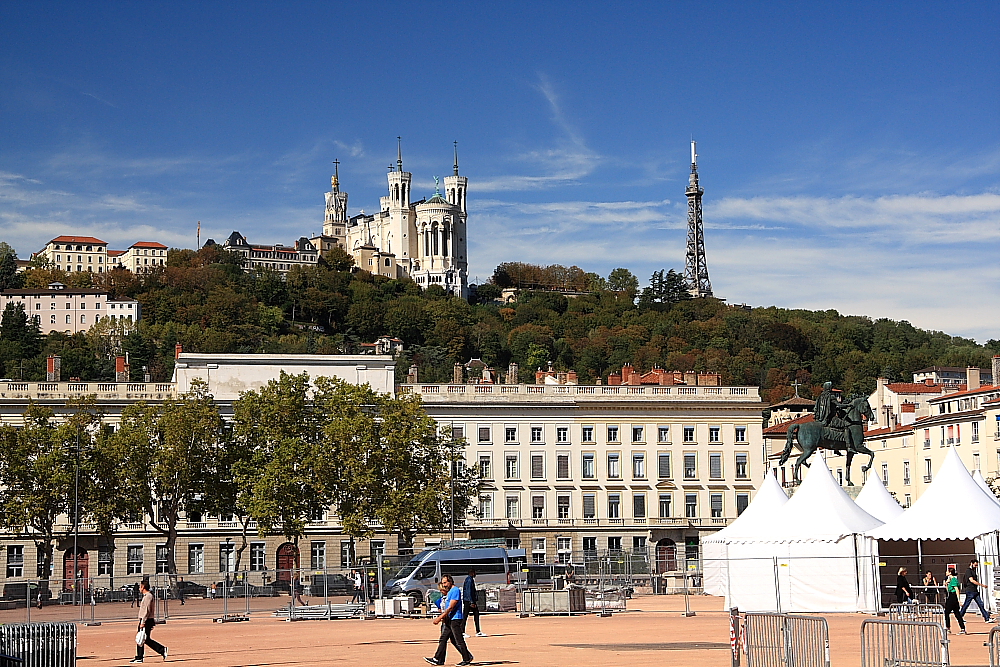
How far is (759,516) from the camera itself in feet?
135

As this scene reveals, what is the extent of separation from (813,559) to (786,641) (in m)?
17.9

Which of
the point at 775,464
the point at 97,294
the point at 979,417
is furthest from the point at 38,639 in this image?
the point at 97,294

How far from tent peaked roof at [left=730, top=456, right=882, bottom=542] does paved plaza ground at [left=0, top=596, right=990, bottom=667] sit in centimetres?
227

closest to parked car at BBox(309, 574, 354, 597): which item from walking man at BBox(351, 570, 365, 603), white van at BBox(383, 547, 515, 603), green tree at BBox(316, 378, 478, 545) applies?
white van at BBox(383, 547, 515, 603)

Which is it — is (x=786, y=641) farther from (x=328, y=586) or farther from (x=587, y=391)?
(x=587, y=391)

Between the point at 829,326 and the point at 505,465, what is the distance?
305 feet

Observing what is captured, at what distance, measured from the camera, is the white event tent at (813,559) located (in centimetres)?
3575

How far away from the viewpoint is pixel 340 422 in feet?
218

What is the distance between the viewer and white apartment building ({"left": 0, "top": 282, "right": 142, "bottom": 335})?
180625mm

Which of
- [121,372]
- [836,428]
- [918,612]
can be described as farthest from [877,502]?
[121,372]

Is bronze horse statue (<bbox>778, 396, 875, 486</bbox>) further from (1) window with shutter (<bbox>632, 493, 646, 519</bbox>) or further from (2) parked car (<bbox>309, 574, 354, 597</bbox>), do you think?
(1) window with shutter (<bbox>632, 493, 646, 519</bbox>)

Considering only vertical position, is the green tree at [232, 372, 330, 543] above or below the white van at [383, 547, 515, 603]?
above

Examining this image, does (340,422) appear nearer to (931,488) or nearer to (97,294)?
(931,488)

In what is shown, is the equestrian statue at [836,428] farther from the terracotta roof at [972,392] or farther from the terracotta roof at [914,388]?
the terracotta roof at [914,388]
